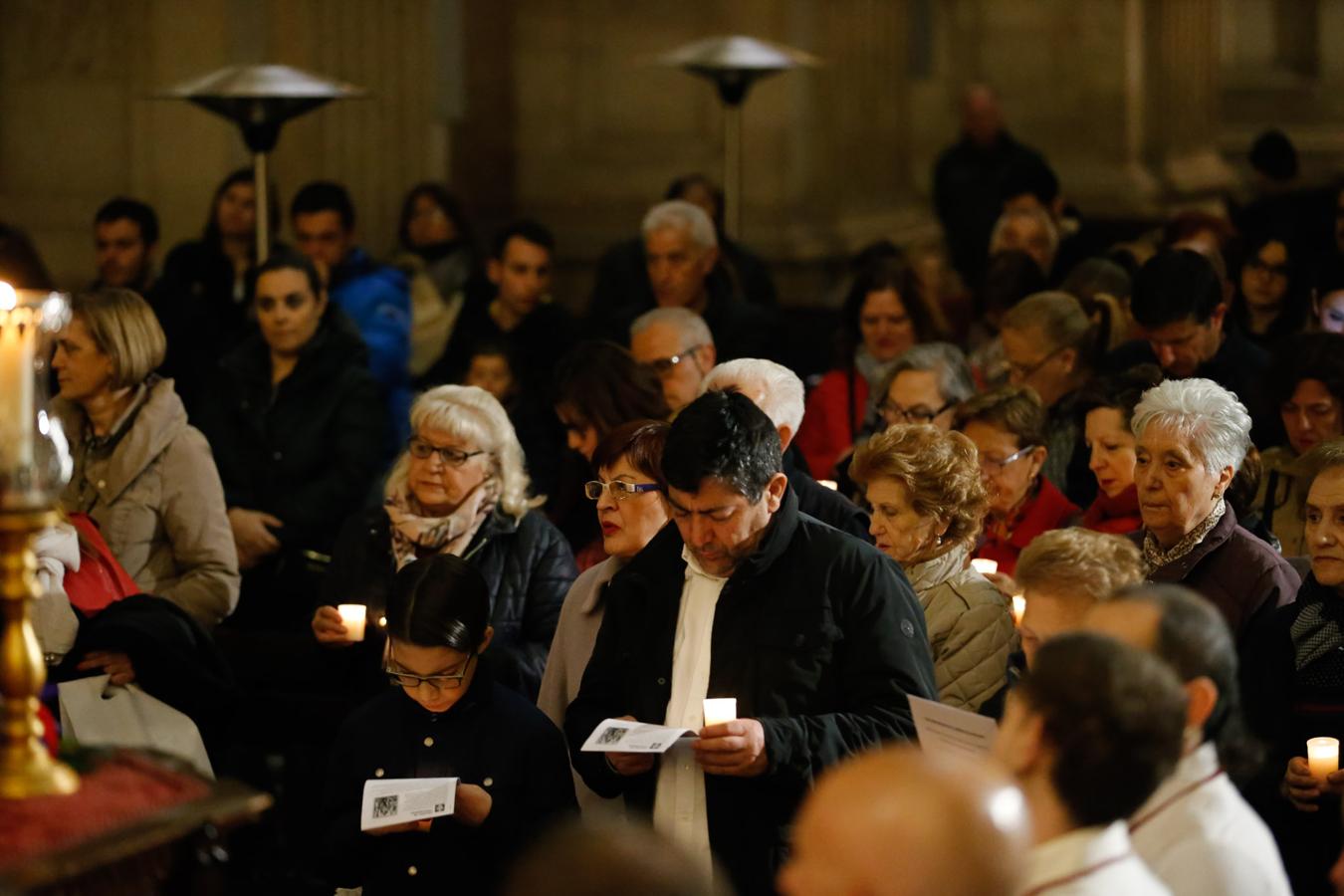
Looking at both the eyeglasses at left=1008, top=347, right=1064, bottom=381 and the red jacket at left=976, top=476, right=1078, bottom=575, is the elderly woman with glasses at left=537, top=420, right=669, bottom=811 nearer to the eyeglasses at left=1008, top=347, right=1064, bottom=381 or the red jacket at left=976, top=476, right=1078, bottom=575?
the red jacket at left=976, top=476, right=1078, bottom=575

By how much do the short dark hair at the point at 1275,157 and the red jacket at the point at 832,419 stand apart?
431 centimetres

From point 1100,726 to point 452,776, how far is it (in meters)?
2.18

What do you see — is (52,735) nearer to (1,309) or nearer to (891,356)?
(1,309)

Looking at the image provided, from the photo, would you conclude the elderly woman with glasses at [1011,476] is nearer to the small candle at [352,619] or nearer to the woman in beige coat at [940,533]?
the woman in beige coat at [940,533]

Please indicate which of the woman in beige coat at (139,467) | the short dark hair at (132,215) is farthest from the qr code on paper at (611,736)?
the short dark hair at (132,215)

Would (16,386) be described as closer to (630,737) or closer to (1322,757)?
(630,737)

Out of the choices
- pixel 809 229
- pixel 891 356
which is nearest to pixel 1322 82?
pixel 809 229

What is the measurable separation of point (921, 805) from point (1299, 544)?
13.0ft

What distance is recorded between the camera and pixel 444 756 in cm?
505

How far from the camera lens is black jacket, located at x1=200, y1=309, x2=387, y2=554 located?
25.1 feet

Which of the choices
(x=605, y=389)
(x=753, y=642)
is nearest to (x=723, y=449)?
(x=753, y=642)

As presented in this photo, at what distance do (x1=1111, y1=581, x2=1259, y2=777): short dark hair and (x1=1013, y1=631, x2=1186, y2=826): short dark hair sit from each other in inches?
9.6

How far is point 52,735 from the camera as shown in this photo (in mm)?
3932

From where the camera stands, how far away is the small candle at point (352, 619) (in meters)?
6.03
